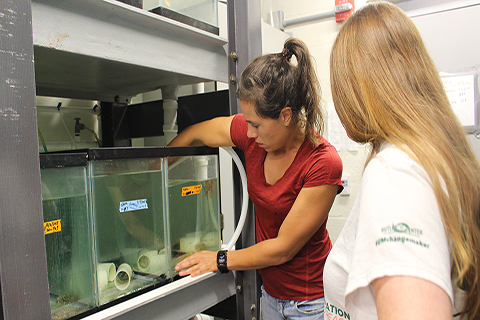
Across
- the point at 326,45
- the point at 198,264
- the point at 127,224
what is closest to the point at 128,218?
the point at 127,224

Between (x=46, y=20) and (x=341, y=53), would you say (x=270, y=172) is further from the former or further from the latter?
(x=46, y=20)

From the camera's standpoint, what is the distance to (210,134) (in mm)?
1103

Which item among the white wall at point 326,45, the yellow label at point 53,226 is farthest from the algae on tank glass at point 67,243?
the white wall at point 326,45

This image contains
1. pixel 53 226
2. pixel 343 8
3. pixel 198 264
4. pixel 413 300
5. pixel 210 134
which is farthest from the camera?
pixel 343 8

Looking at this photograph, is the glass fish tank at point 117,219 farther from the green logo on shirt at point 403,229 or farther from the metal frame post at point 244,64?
the green logo on shirt at point 403,229

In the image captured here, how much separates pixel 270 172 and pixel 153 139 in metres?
0.74

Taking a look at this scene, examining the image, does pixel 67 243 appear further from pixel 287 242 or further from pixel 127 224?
pixel 287 242

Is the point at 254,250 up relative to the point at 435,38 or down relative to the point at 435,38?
down

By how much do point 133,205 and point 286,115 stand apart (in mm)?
524

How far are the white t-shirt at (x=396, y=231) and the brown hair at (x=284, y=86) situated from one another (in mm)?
537

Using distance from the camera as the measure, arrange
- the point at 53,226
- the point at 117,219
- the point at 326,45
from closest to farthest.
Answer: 1. the point at 53,226
2. the point at 117,219
3. the point at 326,45

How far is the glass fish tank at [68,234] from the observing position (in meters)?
0.69

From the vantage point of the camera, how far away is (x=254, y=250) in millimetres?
1036

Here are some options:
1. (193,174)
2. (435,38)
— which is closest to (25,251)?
(193,174)
